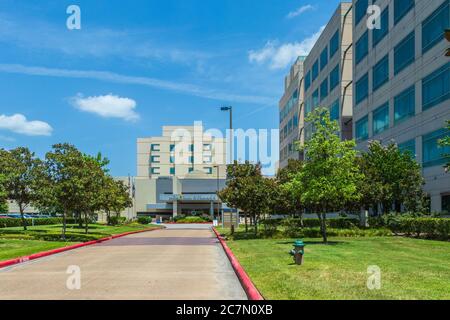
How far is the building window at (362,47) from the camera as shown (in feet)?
164

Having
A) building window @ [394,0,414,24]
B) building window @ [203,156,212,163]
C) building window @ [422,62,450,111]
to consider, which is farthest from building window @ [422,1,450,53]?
building window @ [203,156,212,163]

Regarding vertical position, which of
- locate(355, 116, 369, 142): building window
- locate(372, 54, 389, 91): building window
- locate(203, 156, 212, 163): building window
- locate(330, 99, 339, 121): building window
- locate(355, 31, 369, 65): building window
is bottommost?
locate(355, 116, 369, 142): building window

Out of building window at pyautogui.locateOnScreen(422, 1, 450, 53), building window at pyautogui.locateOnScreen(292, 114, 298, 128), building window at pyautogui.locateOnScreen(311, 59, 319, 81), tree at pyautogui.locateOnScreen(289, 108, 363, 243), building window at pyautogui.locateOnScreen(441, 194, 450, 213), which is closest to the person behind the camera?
tree at pyautogui.locateOnScreen(289, 108, 363, 243)

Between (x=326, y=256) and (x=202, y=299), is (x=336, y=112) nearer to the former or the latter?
(x=326, y=256)

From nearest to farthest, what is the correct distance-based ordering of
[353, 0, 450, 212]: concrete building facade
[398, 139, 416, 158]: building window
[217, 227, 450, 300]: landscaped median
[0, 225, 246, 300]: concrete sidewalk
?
[217, 227, 450, 300]: landscaped median
[0, 225, 246, 300]: concrete sidewalk
[353, 0, 450, 212]: concrete building facade
[398, 139, 416, 158]: building window

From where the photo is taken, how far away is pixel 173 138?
150500 millimetres

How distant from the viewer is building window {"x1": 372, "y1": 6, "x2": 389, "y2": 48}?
44.9m

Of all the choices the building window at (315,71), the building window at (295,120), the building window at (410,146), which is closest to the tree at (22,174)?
the building window at (410,146)

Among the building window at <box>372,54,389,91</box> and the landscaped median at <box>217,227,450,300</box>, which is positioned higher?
the building window at <box>372,54,389,91</box>

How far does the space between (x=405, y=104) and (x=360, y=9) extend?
50.7 feet

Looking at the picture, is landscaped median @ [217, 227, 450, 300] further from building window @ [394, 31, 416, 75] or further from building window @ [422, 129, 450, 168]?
building window @ [394, 31, 416, 75]

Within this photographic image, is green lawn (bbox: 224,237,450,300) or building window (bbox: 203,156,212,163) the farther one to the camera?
building window (bbox: 203,156,212,163)

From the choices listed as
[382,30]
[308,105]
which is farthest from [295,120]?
[382,30]

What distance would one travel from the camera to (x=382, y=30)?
45.9 m
